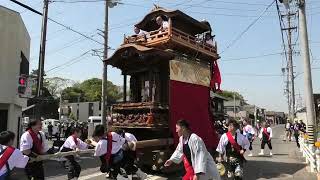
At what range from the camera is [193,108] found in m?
14.6

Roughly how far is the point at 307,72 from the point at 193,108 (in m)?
4.40

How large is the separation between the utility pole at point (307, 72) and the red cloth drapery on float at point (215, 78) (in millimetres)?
3788

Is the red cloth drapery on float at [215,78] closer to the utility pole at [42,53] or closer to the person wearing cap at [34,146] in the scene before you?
the person wearing cap at [34,146]

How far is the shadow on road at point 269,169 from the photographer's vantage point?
13.0 meters

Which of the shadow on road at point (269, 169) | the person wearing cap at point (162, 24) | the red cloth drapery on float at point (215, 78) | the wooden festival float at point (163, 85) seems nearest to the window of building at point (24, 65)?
the wooden festival float at point (163, 85)

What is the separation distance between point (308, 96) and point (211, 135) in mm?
3982

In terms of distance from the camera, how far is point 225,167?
924 centimetres

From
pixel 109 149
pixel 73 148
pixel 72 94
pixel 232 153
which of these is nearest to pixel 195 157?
pixel 232 153

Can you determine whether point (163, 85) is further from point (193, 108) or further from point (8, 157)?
point (8, 157)

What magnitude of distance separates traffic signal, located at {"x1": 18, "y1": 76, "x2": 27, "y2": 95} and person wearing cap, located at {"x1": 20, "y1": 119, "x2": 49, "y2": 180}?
11051 mm

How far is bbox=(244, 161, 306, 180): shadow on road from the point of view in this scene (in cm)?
1302

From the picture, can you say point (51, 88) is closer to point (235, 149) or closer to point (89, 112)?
point (89, 112)

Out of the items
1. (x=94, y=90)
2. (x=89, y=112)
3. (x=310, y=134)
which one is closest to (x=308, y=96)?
(x=310, y=134)

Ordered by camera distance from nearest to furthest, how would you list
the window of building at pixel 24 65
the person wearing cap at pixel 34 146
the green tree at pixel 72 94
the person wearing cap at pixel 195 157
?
the person wearing cap at pixel 195 157
the person wearing cap at pixel 34 146
the window of building at pixel 24 65
the green tree at pixel 72 94
